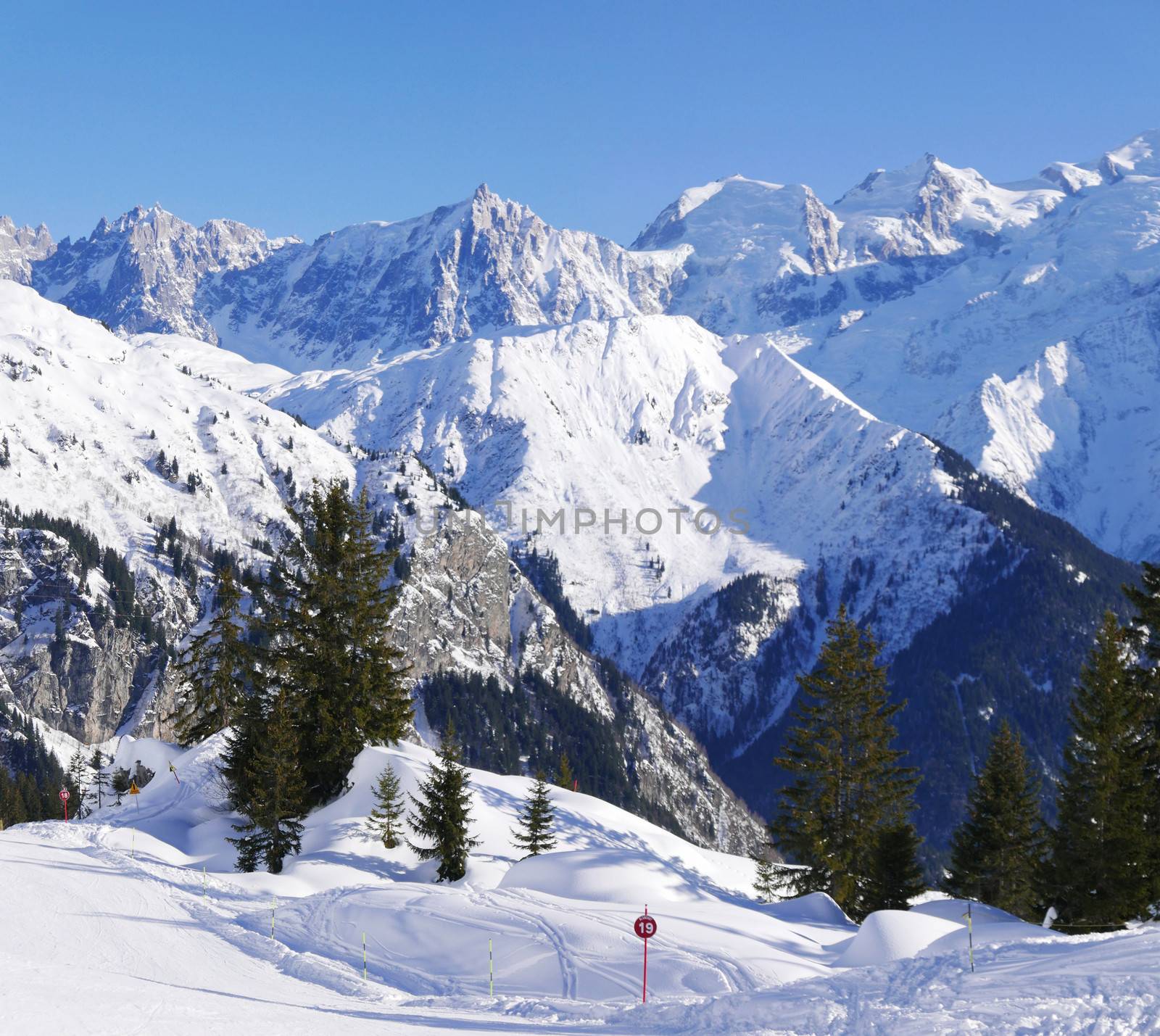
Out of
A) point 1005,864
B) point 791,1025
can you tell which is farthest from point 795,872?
point 791,1025

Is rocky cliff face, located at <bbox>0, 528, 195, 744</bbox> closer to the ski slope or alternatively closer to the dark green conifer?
the ski slope

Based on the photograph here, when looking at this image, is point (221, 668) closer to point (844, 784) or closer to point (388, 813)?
point (388, 813)

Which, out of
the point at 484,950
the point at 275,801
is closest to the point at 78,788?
the point at 275,801

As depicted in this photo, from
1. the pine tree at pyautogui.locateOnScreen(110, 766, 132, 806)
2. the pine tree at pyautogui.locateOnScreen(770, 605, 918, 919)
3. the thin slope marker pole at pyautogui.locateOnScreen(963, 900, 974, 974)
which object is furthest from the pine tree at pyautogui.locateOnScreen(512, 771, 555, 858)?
the pine tree at pyautogui.locateOnScreen(110, 766, 132, 806)

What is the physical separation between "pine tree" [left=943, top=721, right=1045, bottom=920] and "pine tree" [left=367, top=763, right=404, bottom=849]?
29920 mm

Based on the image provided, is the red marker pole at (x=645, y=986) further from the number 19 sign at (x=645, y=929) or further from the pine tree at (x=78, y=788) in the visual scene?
the pine tree at (x=78, y=788)

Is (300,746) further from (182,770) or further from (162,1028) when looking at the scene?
(162,1028)

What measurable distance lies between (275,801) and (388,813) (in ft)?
16.4

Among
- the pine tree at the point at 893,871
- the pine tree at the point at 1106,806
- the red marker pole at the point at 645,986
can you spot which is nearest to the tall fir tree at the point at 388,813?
the red marker pole at the point at 645,986

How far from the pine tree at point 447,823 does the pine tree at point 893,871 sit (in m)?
18.2

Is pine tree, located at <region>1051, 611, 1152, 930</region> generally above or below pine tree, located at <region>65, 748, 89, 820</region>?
above

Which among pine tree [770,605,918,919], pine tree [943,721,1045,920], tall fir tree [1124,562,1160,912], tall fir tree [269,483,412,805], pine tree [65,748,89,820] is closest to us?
tall fir tree [1124,562,1160,912]

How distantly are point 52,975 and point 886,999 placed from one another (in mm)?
19817

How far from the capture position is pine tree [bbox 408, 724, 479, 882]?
44031mm
